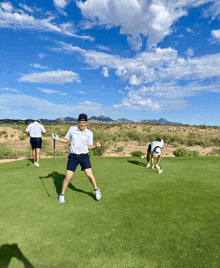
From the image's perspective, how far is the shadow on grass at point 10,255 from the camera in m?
2.53

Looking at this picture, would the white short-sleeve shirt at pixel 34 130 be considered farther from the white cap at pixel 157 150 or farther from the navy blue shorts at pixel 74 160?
the white cap at pixel 157 150

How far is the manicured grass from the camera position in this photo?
2654 millimetres

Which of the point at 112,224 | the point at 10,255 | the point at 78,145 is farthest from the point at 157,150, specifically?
the point at 10,255

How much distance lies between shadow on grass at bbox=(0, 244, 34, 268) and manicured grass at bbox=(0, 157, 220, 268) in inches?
0.5

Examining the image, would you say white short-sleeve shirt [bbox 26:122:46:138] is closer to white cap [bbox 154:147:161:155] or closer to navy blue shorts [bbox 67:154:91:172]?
navy blue shorts [bbox 67:154:91:172]

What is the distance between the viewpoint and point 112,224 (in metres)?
3.49

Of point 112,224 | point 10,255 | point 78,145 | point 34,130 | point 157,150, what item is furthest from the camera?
point 34,130

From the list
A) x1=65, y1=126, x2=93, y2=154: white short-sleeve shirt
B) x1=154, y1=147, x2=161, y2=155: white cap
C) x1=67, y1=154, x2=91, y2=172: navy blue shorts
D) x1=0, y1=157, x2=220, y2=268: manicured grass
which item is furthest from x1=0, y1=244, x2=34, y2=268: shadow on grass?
x1=154, y1=147, x2=161, y2=155: white cap

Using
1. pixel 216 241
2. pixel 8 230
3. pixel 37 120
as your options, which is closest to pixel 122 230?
pixel 216 241

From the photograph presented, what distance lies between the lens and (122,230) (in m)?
3.31

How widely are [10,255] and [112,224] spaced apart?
5.58 ft

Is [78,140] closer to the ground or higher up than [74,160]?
higher up

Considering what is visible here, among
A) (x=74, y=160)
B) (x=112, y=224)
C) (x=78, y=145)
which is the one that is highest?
(x=78, y=145)

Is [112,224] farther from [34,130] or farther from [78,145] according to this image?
[34,130]
